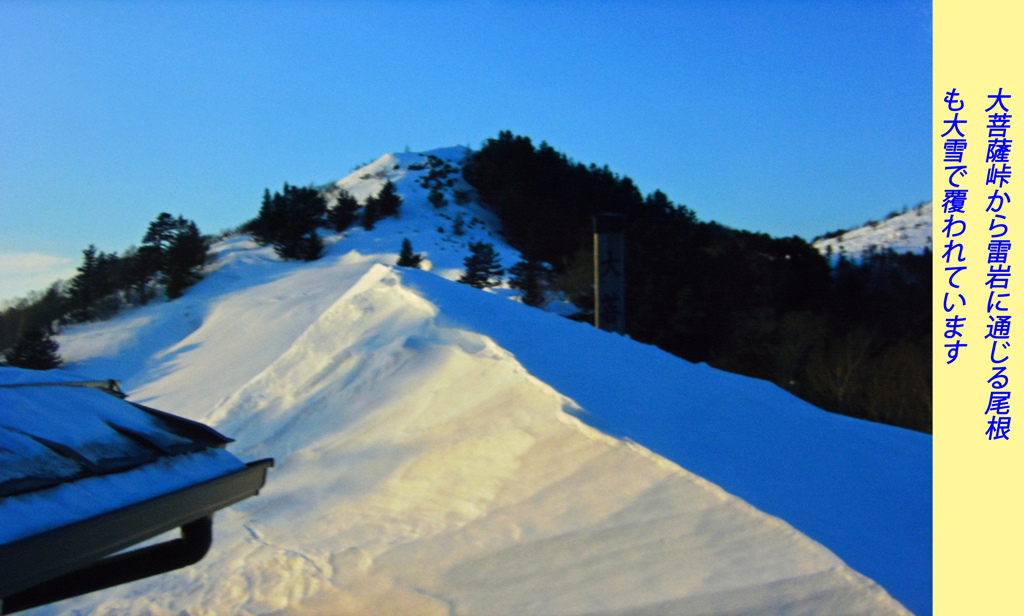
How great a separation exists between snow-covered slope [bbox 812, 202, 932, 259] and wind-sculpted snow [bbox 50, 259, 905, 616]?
2501 cm

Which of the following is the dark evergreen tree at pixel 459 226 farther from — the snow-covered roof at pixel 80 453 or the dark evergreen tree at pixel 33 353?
the snow-covered roof at pixel 80 453

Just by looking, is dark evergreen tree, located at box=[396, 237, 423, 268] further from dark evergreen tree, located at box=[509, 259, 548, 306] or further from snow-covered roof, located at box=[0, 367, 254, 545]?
snow-covered roof, located at box=[0, 367, 254, 545]

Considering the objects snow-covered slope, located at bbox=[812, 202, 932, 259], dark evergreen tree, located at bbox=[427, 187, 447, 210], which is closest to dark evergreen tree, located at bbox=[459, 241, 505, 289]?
dark evergreen tree, located at bbox=[427, 187, 447, 210]

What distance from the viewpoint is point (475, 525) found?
133 inches

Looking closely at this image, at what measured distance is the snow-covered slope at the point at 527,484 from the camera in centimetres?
288

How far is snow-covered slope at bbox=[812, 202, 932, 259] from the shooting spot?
28703mm

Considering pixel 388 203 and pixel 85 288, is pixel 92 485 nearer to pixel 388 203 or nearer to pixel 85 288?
pixel 85 288

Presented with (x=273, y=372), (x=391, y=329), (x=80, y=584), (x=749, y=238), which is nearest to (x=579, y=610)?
(x=80, y=584)

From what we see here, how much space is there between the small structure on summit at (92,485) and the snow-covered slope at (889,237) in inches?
1075

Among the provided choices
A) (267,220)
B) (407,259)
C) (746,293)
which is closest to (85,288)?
(267,220)

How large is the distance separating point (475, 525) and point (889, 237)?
104ft

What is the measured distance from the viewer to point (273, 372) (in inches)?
231

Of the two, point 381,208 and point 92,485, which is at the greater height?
point 381,208

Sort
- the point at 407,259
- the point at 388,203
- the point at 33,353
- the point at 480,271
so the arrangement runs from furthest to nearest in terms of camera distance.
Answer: the point at 388,203
the point at 407,259
the point at 480,271
the point at 33,353
